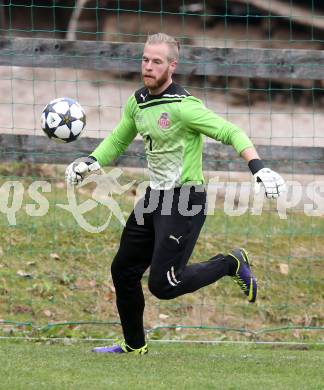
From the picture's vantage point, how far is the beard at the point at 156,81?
6.57 metres

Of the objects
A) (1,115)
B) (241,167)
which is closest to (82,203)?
(241,167)

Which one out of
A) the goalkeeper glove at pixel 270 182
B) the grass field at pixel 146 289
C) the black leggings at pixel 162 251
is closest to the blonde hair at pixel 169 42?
the black leggings at pixel 162 251

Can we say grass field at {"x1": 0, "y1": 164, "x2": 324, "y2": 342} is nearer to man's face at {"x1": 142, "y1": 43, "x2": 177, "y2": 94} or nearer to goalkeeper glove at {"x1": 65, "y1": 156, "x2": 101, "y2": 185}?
goalkeeper glove at {"x1": 65, "y1": 156, "x2": 101, "y2": 185}

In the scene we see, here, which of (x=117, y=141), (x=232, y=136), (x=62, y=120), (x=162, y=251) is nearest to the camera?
(x=232, y=136)

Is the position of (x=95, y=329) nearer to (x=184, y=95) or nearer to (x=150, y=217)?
(x=150, y=217)

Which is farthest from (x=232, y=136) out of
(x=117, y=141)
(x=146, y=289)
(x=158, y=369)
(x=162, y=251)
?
(x=146, y=289)

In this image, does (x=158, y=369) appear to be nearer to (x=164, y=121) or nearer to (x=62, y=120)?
(x=164, y=121)

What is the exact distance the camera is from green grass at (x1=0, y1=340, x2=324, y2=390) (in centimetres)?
626

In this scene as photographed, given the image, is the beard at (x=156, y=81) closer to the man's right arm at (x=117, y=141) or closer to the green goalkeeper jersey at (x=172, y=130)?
the green goalkeeper jersey at (x=172, y=130)

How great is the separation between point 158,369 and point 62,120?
174 centimetres

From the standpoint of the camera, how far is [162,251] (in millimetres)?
6668

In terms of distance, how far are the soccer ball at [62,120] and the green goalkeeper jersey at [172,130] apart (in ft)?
1.61

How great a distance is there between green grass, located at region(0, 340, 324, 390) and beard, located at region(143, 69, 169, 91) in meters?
1.74

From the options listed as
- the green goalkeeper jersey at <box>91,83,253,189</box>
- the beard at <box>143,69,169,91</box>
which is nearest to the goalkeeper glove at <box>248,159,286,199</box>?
the green goalkeeper jersey at <box>91,83,253,189</box>
